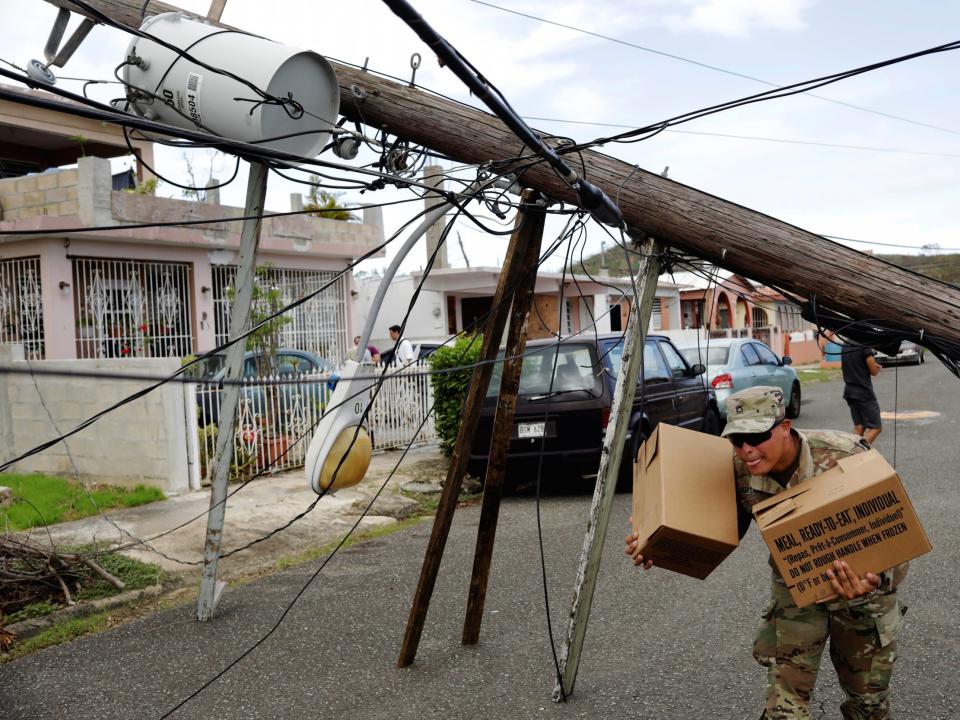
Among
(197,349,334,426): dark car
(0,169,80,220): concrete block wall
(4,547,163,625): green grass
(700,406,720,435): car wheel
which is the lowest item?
(4,547,163,625): green grass


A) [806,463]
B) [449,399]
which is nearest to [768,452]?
[806,463]

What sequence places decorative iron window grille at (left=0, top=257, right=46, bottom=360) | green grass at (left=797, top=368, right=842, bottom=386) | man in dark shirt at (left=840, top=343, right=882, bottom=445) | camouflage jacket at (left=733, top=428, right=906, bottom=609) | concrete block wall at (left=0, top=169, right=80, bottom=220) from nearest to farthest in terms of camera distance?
camouflage jacket at (left=733, top=428, right=906, bottom=609) → man in dark shirt at (left=840, top=343, right=882, bottom=445) → decorative iron window grille at (left=0, top=257, right=46, bottom=360) → concrete block wall at (left=0, top=169, right=80, bottom=220) → green grass at (left=797, top=368, right=842, bottom=386)

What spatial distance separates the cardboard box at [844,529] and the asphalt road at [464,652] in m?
1.34

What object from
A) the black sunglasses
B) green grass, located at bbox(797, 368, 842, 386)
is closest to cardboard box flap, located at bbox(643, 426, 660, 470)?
the black sunglasses

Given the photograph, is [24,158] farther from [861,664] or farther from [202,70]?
[861,664]

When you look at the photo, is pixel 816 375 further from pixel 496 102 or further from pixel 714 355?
pixel 496 102

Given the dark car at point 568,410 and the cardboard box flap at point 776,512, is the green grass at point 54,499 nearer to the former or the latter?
the dark car at point 568,410

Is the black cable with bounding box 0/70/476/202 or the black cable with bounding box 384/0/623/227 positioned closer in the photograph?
the black cable with bounding box 384/0/623/227

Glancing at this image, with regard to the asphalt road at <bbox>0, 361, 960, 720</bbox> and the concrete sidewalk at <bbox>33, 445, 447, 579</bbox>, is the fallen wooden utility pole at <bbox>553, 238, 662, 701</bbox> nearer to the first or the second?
the asphalt road at <bbox>0, 361, 960, 720</bbox>

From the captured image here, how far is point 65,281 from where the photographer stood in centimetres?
1389

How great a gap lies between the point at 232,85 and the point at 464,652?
343 centimetres

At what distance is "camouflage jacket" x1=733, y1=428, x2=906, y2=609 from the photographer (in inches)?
145

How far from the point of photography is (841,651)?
369cm

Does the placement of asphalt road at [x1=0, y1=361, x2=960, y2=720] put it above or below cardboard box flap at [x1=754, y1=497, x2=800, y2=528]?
below
